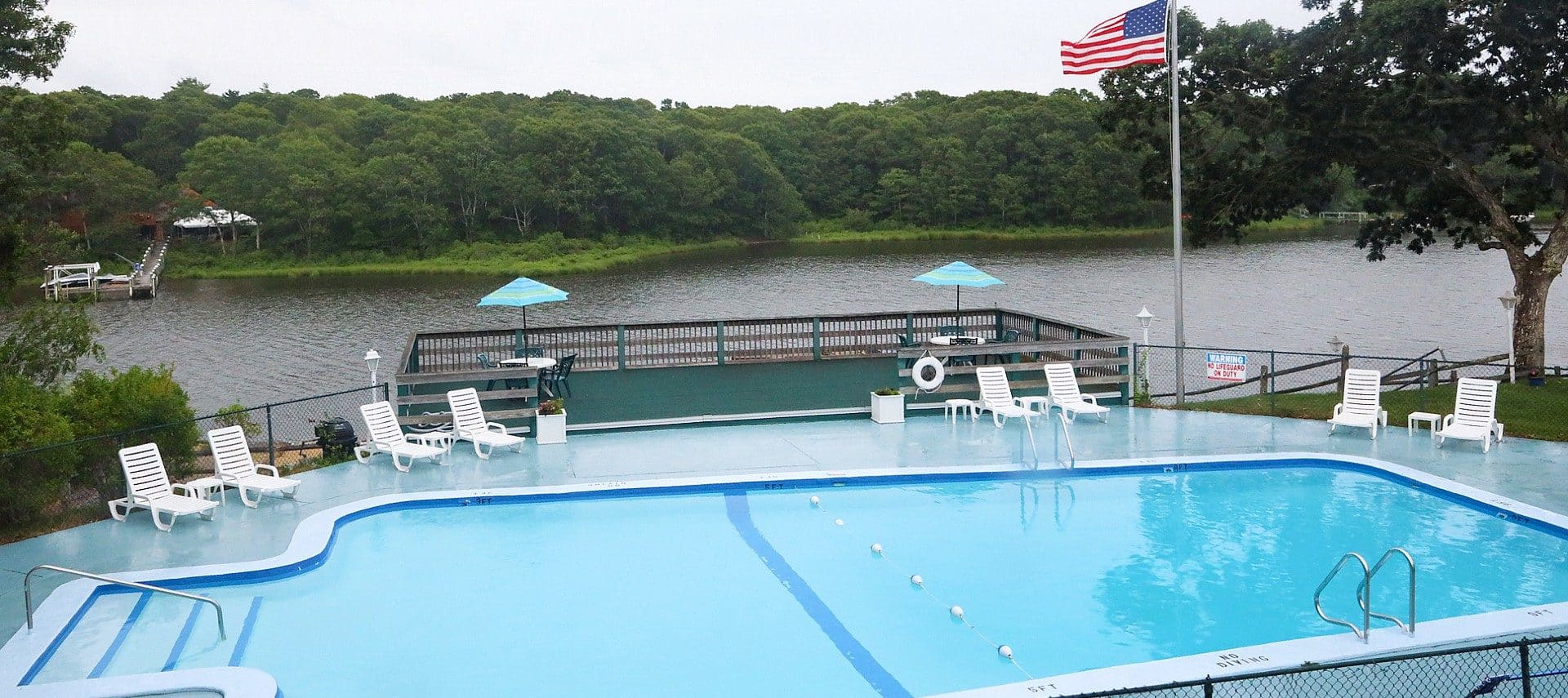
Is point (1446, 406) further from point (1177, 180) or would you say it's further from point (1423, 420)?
point (1177, 180)

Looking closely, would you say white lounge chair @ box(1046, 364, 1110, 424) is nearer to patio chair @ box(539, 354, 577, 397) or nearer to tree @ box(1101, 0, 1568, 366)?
patio chair @ box(539, 354, 577, 397)

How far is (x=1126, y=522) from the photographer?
11758mm

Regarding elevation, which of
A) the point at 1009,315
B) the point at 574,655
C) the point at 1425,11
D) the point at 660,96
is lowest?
the point at 574,655

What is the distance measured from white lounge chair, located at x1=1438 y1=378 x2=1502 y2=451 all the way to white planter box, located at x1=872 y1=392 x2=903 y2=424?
6269 mm

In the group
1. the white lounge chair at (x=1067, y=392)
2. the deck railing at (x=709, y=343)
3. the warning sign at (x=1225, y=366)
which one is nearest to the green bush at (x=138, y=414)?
the deck railing at (x=709, y=343)

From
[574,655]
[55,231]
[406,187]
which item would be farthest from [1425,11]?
[406,187]

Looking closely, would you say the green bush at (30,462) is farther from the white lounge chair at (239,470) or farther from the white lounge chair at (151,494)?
the white lounge chair at (239,470)

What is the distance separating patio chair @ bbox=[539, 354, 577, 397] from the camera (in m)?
16.8

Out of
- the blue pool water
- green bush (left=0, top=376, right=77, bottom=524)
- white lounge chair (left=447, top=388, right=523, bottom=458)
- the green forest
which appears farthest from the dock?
the blue pool water

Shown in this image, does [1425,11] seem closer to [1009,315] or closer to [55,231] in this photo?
[1009,315]

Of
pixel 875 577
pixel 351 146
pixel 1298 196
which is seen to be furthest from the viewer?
pixel 351 146

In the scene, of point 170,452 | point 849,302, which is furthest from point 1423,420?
point 849,302

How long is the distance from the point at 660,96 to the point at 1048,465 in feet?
273

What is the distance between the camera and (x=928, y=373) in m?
16.0
